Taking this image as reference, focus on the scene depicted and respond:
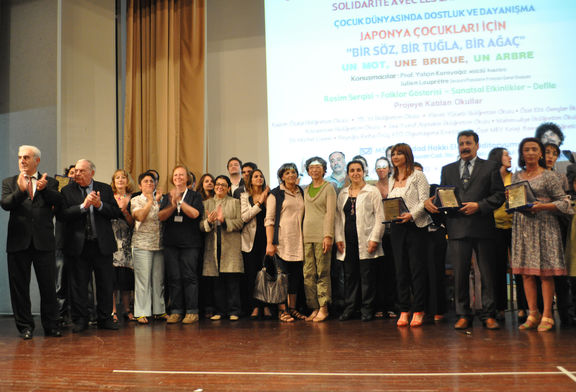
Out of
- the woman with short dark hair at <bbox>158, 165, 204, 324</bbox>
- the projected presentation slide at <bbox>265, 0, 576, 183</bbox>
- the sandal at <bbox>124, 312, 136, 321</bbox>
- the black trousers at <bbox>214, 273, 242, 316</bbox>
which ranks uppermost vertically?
the projected presentation slide at <bbox>265, 0, 576, 183</bbox>

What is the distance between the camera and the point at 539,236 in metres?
4.04

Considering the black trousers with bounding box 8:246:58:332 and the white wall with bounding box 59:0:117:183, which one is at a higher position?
the white wall with bounding box 59:0:117:183

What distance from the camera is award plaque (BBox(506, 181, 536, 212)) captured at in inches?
153

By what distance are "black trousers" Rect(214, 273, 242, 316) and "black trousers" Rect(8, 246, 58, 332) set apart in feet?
4.72

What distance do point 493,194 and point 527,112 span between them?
2356 millimetres

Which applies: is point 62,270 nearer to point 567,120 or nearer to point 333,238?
point 333,238

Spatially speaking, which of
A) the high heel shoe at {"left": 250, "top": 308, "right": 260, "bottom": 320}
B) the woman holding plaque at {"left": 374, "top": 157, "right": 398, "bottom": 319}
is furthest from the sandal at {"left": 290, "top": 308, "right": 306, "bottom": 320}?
the woman holding plaque at {"left": 374, "top": 157, "right": 398, "bottom": 319}

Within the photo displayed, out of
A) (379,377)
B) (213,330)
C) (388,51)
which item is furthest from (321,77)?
(379,377)

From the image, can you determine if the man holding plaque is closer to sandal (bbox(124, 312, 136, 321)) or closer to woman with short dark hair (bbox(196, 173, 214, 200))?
woman with short dark hair (bbox(196, 173, 214, 200))

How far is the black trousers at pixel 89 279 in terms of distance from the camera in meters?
4.54

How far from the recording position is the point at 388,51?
6398 mm

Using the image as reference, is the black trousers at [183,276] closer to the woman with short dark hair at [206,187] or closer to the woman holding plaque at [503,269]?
the woman with short dark hair at [206,187]

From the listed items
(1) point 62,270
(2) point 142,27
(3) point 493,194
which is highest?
(2) point 142,27

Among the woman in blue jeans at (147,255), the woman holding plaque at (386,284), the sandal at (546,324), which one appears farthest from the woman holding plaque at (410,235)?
the woman in blue jeans at (147,255)
